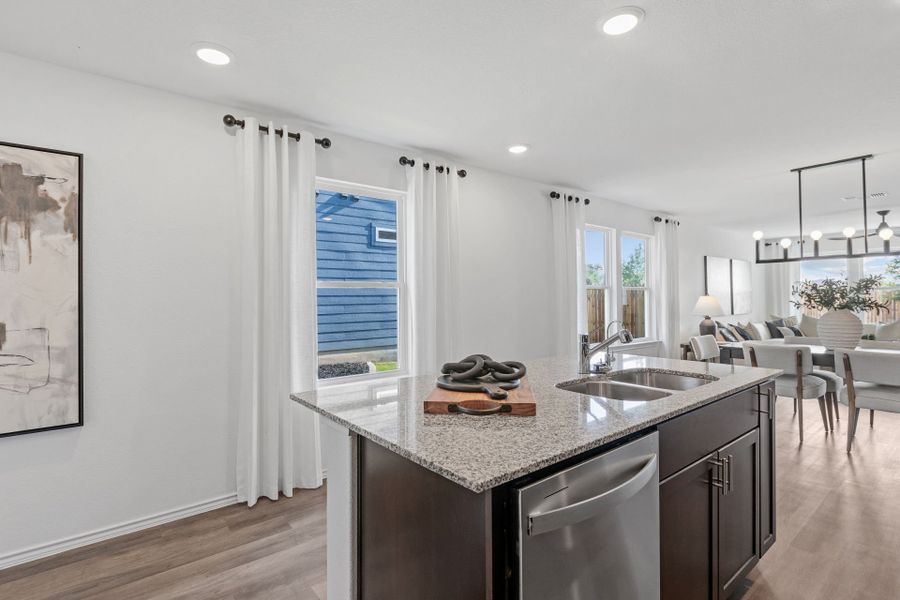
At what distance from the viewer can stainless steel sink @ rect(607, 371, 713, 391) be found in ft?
7.19

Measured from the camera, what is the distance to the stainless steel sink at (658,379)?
2.19 meters

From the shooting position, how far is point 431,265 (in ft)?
11.9

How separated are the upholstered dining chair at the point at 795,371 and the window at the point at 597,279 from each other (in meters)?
1.62

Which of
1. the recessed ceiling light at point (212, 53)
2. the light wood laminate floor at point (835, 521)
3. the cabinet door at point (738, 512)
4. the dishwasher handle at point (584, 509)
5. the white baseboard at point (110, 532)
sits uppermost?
the recessed ceiling light at point (212, 53)

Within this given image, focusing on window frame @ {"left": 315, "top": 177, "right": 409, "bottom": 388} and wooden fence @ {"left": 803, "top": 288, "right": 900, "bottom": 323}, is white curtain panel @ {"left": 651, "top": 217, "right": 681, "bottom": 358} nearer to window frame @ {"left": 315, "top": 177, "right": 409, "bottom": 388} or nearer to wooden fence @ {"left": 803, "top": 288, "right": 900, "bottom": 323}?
window frame @ {"left": 315, "top": 177, "right": 409, "bottom": 388}

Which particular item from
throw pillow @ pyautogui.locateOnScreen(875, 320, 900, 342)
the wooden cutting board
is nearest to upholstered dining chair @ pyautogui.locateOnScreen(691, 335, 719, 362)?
throw pillow @ pyautogui.locateOnScreen(875, 320, 900, 342)

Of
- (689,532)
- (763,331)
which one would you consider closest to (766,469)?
(689,532)

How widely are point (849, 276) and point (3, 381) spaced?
11.4 meters

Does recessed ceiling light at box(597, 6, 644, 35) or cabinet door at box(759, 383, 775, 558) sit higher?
recessed ceiling light at box(597, 6, 644, 35)

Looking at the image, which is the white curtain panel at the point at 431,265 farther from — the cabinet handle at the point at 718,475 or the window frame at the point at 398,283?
the cabinet handle at the point at 718,475

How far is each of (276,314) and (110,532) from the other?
1.41 m

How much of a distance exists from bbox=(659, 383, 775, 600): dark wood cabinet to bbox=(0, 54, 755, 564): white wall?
2447 mm

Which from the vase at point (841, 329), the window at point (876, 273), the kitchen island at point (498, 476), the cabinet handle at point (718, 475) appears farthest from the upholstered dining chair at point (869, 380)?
the window at point (876, 273)

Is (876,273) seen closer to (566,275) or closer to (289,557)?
(566,275)
